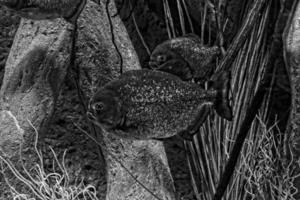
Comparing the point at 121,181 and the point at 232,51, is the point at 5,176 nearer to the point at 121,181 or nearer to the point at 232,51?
the point at 121,181

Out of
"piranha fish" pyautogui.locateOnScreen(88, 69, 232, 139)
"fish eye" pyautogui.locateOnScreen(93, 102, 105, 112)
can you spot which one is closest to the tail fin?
"piranha fish" pyautogui.locateOnScreen(88, 69, 232, 139)

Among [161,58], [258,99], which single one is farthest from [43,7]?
[258,99]

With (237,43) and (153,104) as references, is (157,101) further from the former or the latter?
(237,43)

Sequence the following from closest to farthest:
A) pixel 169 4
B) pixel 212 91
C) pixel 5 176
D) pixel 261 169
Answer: pixel 212 91 → pixel 5 176 → pixel 261 169 → pixel 169 4

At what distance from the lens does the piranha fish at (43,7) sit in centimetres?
72

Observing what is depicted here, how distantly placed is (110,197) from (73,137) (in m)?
0.36

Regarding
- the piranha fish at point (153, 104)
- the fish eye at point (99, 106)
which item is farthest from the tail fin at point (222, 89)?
the fish eye at point (99, 106)

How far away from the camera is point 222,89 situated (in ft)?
2.18

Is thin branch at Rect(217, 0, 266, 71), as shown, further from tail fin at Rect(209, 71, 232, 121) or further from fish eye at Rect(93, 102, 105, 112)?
fish eye at Rect(93, 102, 105, 112)

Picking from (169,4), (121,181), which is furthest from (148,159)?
(169,4)

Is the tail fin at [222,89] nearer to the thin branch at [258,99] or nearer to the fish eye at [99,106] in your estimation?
the thin branch at [258,99]

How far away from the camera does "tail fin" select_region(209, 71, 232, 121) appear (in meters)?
0.66

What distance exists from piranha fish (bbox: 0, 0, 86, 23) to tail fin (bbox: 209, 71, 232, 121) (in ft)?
0.73

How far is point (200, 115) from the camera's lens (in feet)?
2.26
